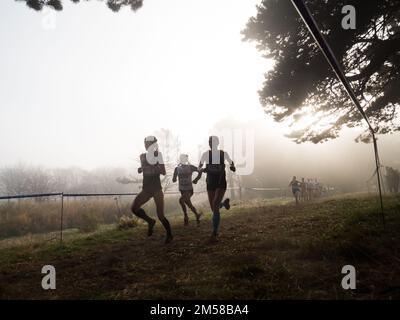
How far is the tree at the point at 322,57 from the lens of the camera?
30.9 ft

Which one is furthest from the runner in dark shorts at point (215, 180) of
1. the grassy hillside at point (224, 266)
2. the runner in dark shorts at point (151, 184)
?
the runner in dark shorts at point (151, 184)

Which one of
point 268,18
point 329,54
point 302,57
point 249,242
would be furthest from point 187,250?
point 268,18

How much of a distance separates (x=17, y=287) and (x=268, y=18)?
1062 cm

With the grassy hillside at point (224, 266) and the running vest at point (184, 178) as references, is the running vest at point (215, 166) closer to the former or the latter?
the grassy hillside at point (224, 266)

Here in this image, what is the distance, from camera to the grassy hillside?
351 centimetres

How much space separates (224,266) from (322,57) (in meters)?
8.15

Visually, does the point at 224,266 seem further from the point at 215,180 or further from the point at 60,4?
the point at 60,4

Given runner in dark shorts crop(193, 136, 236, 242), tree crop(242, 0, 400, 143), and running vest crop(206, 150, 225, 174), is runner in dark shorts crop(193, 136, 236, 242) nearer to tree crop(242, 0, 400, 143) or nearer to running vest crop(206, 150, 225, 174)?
running vest crop(206, 150, 225, 174)

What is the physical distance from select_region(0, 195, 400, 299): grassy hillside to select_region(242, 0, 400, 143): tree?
17.1 feet

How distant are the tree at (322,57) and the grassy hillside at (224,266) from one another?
521 cm

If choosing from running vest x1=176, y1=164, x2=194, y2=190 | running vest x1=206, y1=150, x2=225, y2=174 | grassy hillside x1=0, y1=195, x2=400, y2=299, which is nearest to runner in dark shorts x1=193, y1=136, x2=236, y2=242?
running vest x1=206, y1=150, x2=225, y2=174

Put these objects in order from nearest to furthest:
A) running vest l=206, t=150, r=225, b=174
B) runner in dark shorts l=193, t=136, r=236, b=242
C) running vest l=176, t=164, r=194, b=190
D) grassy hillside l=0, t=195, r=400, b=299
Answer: grassy hillside l=0, t=195, r=400, b=299, runner in dark shorts l=193, t=136, r=236, b=242, running vest l=206, t=150, r=225, b=174, running vest l=176, t=164, r=194, b=190

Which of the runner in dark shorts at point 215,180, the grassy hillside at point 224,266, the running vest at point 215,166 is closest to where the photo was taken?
the grassy hillside at point 224,266

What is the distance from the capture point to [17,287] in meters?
4.38
